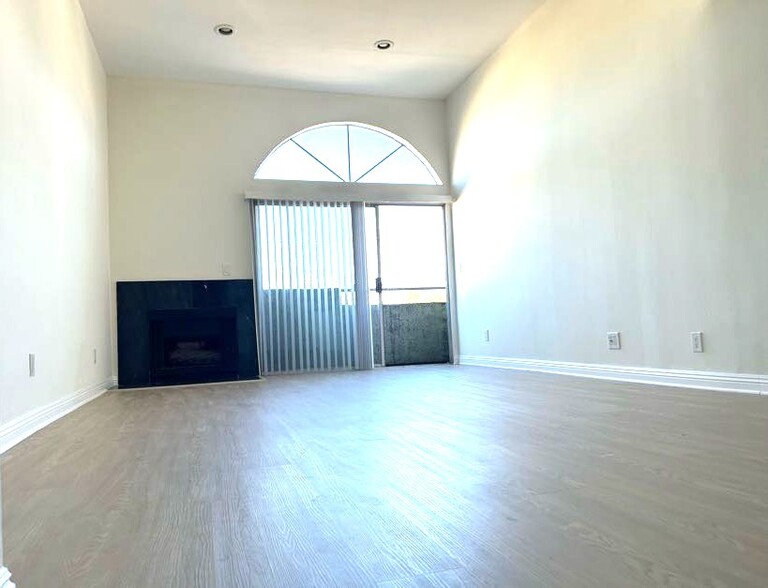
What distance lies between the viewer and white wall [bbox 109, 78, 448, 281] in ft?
18.5

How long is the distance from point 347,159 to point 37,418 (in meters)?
4.29

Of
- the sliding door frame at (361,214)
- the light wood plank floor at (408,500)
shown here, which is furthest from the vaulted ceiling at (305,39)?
the light wood plank floor at (408,500)

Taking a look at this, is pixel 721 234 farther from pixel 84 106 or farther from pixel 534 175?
pixel 84 106

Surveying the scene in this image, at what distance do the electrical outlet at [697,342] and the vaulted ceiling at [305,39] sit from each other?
2.98m

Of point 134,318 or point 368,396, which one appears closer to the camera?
point 368,396

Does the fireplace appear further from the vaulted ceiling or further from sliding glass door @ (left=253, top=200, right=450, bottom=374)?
the vaulted ceiling

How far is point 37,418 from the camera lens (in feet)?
9.33

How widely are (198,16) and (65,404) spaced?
10.2 feet

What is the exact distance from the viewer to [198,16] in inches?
181

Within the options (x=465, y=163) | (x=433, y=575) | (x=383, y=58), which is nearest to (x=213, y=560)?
(x=433, y=575)

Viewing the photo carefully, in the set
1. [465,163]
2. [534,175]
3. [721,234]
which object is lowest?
[721,234]

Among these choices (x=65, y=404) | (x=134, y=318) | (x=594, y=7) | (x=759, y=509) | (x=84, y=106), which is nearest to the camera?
(x=759, y=509)

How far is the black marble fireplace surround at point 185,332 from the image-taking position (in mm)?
5422

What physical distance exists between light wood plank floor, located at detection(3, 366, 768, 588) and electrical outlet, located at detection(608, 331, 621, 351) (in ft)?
3.71
